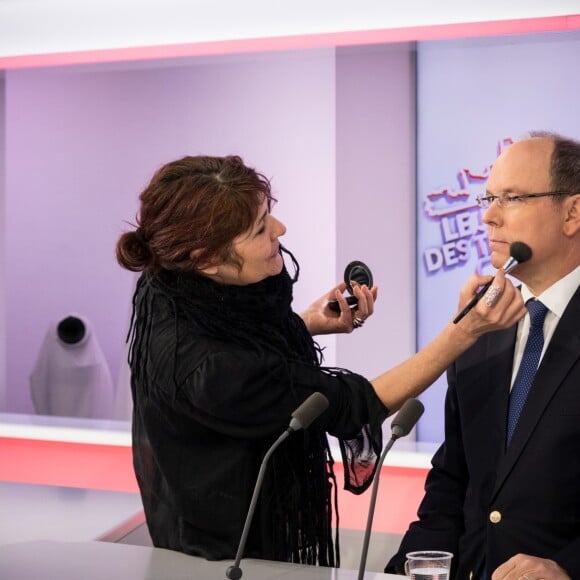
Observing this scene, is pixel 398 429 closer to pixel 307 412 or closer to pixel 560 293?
pixel 307 412

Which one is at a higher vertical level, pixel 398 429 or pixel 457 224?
pixel 457 224

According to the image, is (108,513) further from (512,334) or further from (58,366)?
(58,366)

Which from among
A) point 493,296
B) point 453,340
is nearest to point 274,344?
point 453,340

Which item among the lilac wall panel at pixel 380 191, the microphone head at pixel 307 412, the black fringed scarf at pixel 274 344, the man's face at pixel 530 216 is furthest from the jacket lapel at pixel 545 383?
the lilac wall panel at pixel 380 191

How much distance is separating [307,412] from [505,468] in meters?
0.62

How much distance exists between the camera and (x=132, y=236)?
2.20m

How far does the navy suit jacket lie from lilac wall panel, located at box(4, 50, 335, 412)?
2.78m

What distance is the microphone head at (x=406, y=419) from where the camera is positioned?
5.75 ft

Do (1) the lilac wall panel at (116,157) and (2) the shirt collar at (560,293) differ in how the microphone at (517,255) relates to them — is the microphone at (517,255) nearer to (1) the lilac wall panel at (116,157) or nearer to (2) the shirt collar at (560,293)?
(2) the shirt collar at (560,293)

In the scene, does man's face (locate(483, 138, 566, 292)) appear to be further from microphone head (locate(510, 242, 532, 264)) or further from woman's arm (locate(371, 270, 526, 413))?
woman's arm (locate(371, 270, 526, 413))

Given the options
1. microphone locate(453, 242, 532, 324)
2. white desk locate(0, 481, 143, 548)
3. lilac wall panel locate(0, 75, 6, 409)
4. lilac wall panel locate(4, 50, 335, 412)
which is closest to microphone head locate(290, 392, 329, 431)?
microphone locate(453, 242, 532, 324)

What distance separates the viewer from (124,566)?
2020 millimetres

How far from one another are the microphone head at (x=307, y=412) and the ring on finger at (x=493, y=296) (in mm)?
443

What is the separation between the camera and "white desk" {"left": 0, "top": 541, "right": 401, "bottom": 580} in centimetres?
195
